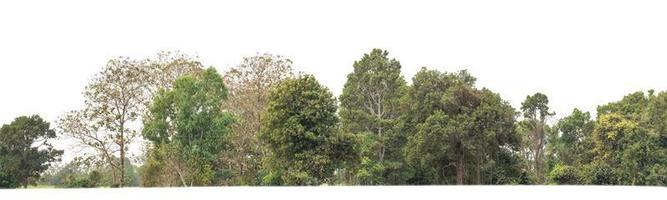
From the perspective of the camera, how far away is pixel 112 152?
4791cm

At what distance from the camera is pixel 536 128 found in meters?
58.6

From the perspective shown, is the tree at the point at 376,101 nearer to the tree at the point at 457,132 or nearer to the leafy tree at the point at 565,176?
the tree at the point at 457,132

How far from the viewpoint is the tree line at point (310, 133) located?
134 feet

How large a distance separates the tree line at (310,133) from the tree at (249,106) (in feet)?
0.24

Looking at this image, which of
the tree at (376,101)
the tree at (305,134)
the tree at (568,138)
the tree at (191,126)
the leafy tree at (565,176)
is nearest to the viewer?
the tree at (305,134)

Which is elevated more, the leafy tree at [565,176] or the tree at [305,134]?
the tree at [305,134]

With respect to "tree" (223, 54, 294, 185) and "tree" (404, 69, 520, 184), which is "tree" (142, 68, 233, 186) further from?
"tree" (404, 69, 520, 184)

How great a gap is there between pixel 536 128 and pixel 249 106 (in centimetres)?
2442

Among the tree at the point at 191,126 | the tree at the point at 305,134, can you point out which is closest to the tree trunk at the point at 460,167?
the tree at the point at 305,134

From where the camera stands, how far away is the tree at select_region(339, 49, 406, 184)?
170ft

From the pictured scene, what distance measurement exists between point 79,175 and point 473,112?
26.7 meters

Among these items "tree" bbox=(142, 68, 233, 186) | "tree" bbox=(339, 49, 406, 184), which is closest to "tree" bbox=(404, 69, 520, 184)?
"tree" bbox=(339, 49, 406, 184)

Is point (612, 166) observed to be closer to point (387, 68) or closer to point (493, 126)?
point (493, 126)

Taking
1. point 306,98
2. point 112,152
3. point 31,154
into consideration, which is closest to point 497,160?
point 306,98
